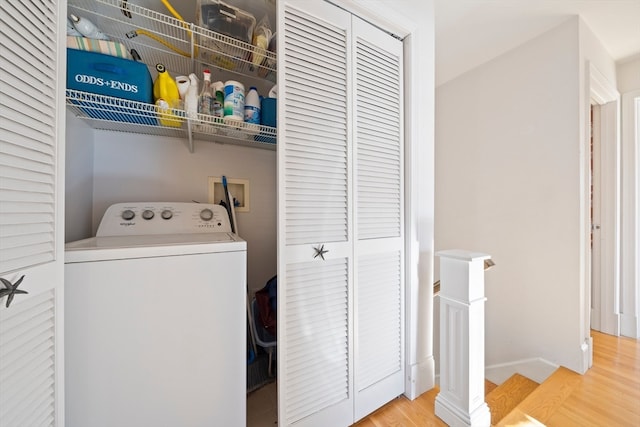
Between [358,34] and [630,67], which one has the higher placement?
[630,67]

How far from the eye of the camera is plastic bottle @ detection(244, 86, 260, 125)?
1242 mm

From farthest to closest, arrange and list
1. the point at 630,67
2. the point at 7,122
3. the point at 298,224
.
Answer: the point at 630,67 → the point at 298,224 → the point at 7,122

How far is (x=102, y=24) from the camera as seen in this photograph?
1.17 m

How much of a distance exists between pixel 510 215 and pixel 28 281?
A: 110 inches

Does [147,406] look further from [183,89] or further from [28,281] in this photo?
[183,89]

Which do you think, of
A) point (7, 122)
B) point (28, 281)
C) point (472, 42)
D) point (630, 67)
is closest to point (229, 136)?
point (7, 122)

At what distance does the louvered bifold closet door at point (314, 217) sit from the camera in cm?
105

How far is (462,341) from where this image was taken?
47.4 inches

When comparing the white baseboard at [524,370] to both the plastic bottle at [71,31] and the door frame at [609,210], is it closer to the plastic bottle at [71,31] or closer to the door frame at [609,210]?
the door frame at [609,210]

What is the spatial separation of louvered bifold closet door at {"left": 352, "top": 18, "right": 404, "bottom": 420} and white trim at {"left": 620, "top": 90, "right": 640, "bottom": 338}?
232cm

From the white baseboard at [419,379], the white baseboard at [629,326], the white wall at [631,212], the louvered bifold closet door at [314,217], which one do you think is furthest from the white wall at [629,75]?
the white baseboard at [419,379]

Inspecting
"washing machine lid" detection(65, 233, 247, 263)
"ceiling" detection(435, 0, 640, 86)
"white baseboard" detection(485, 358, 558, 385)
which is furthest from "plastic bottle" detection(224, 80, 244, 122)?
"white baseboard" detection(485, 358, 558, 385)

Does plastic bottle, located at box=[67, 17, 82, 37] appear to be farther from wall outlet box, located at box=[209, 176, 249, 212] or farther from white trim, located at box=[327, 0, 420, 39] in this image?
white trim, located at box=[327, 0, 420, 39]

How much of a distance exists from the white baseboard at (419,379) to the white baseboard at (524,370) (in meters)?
0.95
